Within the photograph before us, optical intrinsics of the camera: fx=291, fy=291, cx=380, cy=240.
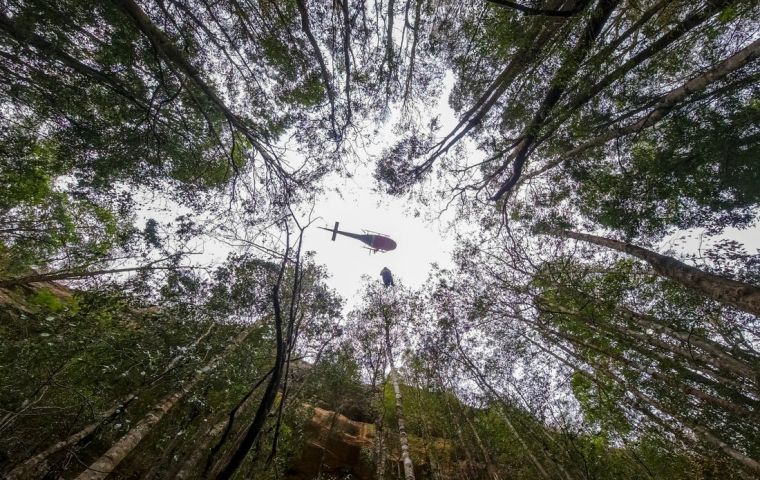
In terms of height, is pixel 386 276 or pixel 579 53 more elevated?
pixel 579 53

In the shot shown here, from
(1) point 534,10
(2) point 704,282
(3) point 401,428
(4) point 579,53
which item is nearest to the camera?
(1) point 534,10

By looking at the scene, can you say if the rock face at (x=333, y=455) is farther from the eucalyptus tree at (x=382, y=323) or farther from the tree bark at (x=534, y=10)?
the tree bark at (x=534, y=10)

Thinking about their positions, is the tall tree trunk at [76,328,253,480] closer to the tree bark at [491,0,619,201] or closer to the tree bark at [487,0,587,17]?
the tree bark at [487,0,587,17]

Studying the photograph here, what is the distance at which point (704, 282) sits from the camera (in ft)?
16.3

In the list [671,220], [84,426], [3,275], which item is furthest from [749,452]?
[3,275]

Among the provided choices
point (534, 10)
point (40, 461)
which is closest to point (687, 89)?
point (534, 10)

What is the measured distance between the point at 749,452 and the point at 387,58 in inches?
505

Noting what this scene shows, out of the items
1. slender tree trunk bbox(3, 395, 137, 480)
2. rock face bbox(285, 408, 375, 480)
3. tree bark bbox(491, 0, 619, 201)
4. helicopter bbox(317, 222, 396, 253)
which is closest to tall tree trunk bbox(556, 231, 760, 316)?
tree bark bbox(491, 0, 619, 201)

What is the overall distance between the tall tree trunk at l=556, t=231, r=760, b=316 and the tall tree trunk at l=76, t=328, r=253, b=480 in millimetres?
8569

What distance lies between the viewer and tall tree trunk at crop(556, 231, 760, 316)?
421 cm

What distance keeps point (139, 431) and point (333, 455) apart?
962cm

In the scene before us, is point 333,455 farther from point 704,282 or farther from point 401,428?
point 704,282

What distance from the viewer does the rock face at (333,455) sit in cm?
1187

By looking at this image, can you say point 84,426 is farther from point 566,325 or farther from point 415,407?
point 566,325
